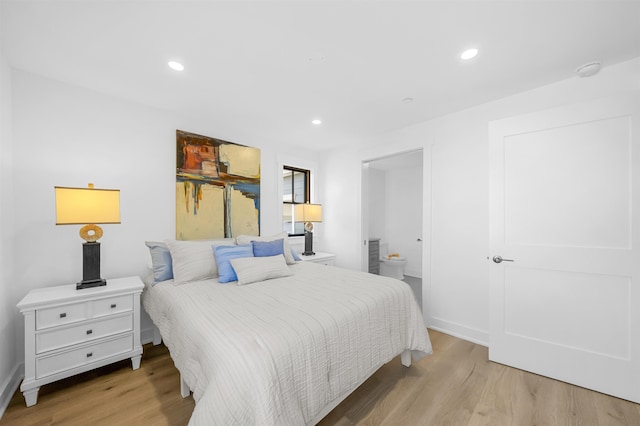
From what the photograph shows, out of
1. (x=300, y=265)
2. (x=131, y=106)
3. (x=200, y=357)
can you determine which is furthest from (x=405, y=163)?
(x=200, y=357)

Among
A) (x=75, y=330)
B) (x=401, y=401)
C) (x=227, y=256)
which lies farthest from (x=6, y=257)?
(x=401, y=401)

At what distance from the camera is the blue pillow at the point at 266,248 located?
2.63 meters

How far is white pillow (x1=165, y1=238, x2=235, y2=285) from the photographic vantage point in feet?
7.32

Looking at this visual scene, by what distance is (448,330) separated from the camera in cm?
288

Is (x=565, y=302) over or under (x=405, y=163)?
under

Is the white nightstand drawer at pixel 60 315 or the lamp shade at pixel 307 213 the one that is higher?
the lamp shade at pixel 307 213

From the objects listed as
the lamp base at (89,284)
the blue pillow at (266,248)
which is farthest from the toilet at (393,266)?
the lamp base at (89,284)

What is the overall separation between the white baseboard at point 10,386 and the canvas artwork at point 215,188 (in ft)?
4.90

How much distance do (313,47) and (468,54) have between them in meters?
1.12

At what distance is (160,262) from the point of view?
2332mm

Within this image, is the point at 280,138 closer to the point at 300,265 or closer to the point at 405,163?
the point at 300,265

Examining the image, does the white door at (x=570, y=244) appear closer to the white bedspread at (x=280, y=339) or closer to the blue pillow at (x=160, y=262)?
the white bedspread at (x=280, y=339)

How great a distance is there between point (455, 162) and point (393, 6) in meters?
1.92

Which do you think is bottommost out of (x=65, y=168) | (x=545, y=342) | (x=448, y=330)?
(x=448, y=330)
